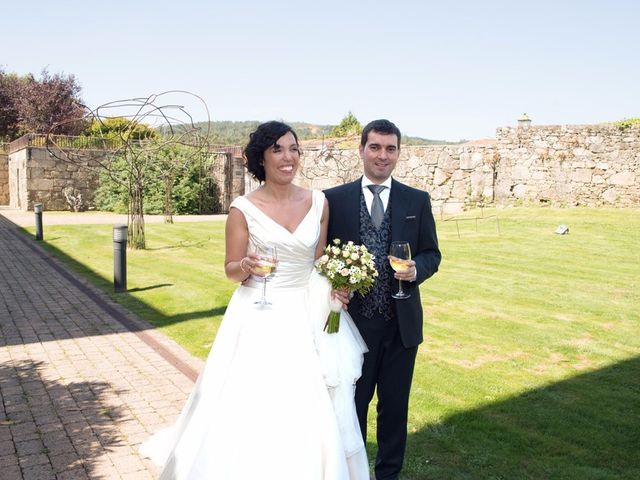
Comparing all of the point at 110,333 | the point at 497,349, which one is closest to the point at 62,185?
the point at 110,333

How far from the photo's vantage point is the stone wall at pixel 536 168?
22.0 meters

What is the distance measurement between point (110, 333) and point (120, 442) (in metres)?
3.96

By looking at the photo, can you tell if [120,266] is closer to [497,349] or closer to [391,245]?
[497,349]

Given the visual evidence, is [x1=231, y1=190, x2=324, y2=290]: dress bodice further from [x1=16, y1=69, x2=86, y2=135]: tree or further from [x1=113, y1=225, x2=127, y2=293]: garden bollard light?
[x1=16, y1=69, x2=86, y2=135]: tree

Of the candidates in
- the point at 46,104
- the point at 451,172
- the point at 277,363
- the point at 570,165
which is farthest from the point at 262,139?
the point at 46,104

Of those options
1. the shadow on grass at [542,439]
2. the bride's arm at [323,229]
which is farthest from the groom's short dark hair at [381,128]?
the shadow on grass at [542,439]

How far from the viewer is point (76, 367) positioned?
279 inches

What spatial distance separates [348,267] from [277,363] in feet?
2.56

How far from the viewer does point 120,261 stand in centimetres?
1152

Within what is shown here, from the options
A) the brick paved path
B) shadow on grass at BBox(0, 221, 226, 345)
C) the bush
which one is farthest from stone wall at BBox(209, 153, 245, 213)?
the brick paved path

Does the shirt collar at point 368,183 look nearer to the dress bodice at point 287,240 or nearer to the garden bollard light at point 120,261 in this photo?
the dress bodice at point 287,240

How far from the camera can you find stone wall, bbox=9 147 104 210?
29.6m

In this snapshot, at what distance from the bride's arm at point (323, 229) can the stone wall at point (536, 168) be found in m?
20.8

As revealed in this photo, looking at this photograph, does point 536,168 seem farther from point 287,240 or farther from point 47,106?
point 47,106
